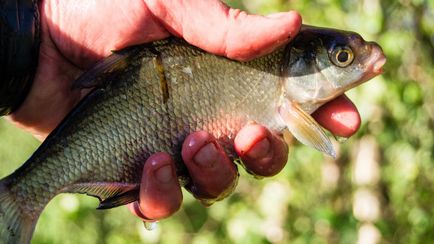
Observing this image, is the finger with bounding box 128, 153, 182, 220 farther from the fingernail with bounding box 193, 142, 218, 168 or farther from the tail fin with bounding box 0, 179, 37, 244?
the tail fin with bounding box 0, 179, 37, 244

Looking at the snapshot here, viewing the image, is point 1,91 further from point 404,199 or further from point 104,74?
point 404,199

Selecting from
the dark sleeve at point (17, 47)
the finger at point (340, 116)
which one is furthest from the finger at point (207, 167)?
the dark sleeve at point (17, 47)

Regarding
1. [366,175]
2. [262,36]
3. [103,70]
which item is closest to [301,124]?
[262,36]

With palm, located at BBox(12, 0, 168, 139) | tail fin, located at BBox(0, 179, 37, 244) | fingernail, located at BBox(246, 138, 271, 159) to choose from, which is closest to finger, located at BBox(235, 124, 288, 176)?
fingernail, located at BBox(246, 138, 271, 159)

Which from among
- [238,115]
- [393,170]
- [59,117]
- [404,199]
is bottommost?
[404,199]

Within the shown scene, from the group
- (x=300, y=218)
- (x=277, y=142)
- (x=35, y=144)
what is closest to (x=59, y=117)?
(x=277, y=142)
